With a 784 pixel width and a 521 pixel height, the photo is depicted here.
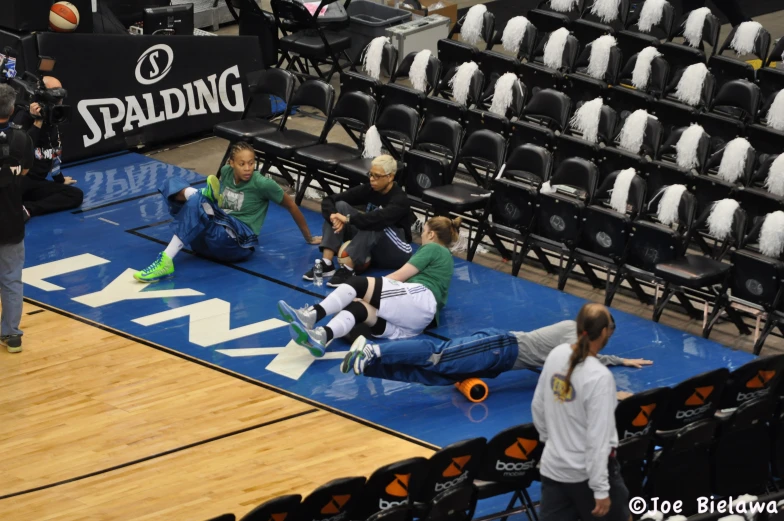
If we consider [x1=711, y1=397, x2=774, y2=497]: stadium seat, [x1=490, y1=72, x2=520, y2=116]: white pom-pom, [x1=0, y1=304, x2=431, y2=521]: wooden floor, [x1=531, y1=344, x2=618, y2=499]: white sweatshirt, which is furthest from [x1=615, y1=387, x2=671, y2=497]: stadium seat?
[x1=490, y1=72, x2=520, y2=116]: white pom-pom

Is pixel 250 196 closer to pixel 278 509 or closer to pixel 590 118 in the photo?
pixel 590 118

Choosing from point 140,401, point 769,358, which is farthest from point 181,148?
point 769,358

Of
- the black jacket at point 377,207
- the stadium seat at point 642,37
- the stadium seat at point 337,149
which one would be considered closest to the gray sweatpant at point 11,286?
the black jacket at point 377,207

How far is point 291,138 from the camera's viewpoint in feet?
36.2

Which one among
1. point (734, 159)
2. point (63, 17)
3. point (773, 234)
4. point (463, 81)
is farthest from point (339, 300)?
point (63, 17)

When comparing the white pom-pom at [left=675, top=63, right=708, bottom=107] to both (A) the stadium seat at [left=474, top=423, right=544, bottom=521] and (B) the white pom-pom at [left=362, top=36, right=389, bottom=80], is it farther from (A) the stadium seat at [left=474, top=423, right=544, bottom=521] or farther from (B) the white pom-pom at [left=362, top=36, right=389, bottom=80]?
(A) the stadium seat at [left=474, top=423, right=544, bottom=521]

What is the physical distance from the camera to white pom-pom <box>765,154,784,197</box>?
9500mm

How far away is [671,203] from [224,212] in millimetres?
3268

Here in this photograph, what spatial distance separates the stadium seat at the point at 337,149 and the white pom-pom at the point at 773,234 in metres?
3.26

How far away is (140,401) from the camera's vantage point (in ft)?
25.4

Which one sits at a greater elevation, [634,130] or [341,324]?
[634,130]

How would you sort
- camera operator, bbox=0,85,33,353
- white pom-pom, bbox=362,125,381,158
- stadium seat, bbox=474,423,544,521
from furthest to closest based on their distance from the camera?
white pom-pom, bbox=362,125,381,158, camera operator, bbox=0,85,33,353, stadium seat, bbox=474,423,544,521

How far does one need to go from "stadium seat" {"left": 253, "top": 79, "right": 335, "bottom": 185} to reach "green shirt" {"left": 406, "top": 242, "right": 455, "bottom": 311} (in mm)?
2722

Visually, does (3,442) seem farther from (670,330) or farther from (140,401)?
(670,330)
